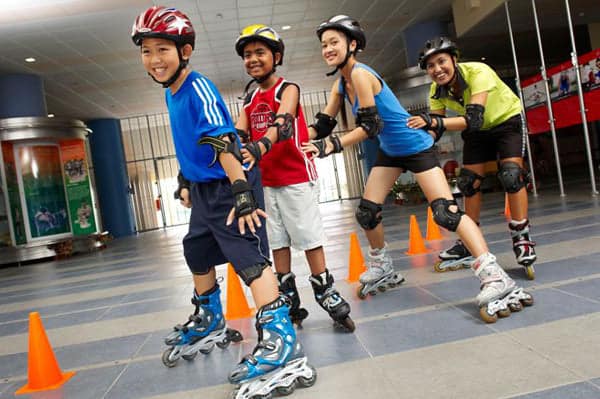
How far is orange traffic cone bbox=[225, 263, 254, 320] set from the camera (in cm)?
370

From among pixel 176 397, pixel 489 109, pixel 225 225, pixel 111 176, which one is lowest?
pixel 176 397

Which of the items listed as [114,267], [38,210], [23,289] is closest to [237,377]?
[23,289]

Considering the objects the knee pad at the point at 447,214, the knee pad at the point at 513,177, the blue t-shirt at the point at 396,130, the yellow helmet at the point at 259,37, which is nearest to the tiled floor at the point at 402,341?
the knee pad at the point at 447,214

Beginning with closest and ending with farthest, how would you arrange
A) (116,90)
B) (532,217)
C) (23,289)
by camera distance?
(532,217)
(23,289)
(116,90)

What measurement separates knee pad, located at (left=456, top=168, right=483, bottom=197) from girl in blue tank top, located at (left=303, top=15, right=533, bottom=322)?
70 cm

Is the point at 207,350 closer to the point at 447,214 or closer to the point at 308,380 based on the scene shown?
the point at 308,380

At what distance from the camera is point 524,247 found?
3.39 metres

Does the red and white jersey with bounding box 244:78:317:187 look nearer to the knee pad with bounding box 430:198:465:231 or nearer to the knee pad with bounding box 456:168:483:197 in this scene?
the knee pad with bounding box 430:198:465:231

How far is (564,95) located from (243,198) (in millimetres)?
8568

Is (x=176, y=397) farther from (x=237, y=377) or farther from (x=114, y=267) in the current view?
(x=114, y=267)

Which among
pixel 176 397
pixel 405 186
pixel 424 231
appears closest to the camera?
pixel 176 397

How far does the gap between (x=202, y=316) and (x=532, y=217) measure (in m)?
5.14

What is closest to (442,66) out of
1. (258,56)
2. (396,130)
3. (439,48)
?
(439,48)

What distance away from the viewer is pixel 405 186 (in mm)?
13227
